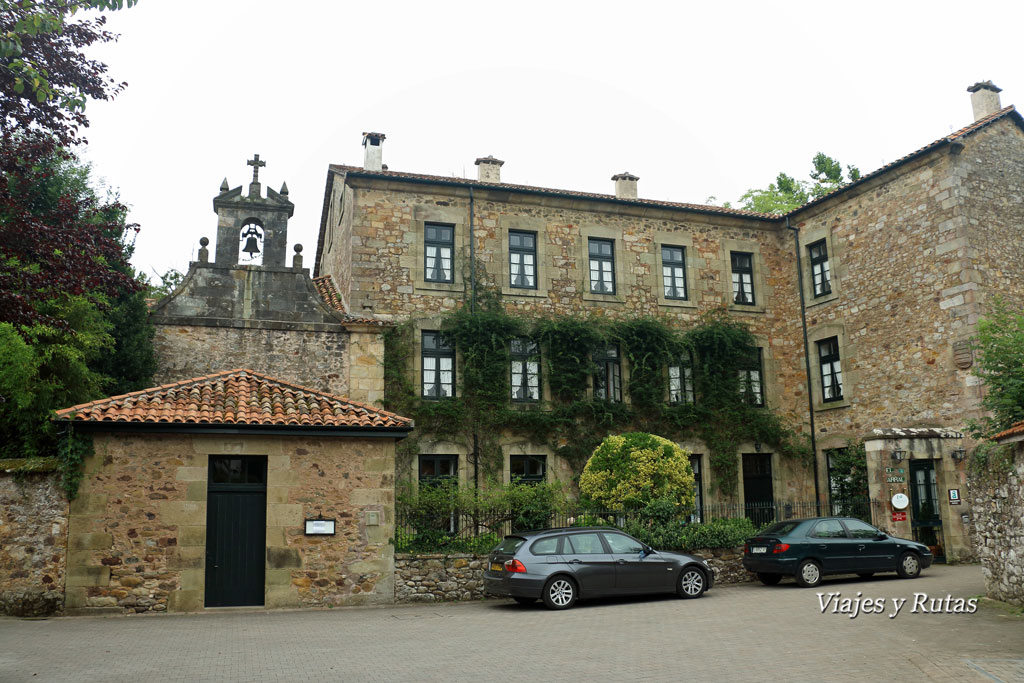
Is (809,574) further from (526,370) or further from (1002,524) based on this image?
(526,370)

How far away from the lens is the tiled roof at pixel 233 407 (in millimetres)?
14023

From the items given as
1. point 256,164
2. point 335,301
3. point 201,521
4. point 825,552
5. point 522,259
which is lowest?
point 825,552

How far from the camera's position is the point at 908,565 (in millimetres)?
16594

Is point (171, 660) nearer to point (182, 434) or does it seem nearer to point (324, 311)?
point (182, 434)

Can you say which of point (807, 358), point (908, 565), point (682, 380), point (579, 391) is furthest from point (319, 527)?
point (807, 358)

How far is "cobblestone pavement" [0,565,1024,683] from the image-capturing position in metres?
8.32

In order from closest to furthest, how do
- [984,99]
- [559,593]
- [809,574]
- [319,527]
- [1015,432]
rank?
[1015,432] → [559,593] → [319,527] → [809,574] → [984,99]

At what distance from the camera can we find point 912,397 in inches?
805

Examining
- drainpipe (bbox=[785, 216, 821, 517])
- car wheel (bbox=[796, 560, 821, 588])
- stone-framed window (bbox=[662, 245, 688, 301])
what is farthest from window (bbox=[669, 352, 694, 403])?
car wheel (bbox=[796, 560, 821, 588])

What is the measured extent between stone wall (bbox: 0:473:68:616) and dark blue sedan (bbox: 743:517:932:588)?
1212 cm

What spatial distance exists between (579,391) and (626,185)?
21.6 ft

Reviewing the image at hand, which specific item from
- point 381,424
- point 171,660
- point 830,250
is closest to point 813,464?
point 830,250

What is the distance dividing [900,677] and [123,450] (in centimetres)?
1167

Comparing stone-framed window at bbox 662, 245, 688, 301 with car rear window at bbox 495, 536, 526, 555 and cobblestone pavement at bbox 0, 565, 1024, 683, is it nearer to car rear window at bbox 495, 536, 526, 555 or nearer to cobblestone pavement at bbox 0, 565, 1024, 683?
cobblestone pavement at bbox 0, 565, 1024, 683
